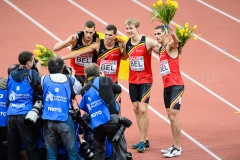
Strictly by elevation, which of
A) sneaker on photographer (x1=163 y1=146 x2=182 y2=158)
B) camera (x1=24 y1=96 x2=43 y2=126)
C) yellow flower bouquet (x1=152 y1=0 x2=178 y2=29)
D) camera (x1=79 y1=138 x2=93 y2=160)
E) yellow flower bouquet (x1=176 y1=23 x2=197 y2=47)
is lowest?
sneaker on photographer (x1=163 y1=146 x2=182 y2=158)

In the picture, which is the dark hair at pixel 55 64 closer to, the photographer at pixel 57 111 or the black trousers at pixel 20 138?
the photographer at pixel 57 111

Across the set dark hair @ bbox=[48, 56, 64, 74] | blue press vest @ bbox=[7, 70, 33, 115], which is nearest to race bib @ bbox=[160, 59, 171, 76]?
dark hair @ bbox=[48, 56, 64, 74]

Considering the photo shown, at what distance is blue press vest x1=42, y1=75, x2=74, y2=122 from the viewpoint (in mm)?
9297

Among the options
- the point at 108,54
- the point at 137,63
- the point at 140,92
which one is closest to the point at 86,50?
the point at 108,54

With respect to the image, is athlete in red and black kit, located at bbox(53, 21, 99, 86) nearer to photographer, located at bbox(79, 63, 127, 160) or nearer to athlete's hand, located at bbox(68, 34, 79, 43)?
athlete's hand, located at bbox(68, 34, 79, 43)

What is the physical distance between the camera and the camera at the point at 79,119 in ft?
31.2

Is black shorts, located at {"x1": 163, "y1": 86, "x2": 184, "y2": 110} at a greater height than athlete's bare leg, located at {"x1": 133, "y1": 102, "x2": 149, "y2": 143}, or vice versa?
black shorts, located at {"x1": 163, "y1": 86, "x2": 184, "y2": 110}

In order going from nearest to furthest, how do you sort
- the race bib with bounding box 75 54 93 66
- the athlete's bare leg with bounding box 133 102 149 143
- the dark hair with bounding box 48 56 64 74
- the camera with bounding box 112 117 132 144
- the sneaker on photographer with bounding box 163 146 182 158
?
the camera with bounding box 112 117 132 144 < the dark hair with bounding box 48 56 64 74 < the sneaker on photographer with bounding box 163 146 182 158 < the athlete's bare leg with bounding box 133 102 149 143 < the race bib with bounding box 75 54 93 66

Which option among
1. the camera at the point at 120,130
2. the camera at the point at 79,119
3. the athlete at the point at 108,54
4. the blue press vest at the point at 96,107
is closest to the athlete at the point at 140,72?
the athlete at the point at 108,54

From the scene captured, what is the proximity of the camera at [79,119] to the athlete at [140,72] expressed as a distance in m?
1.44

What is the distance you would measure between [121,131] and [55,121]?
0.96 metres

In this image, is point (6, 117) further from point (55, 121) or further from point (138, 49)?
point (138, 49)

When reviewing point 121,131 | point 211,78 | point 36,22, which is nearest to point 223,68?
point 211,78

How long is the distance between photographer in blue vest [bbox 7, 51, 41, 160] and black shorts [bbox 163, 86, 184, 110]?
234 centimetres
